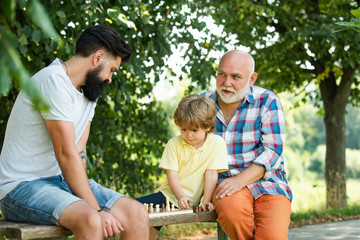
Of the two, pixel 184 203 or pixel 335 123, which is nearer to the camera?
pixel 184 203

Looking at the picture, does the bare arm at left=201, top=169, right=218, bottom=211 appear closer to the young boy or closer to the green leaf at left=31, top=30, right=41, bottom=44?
the young boy

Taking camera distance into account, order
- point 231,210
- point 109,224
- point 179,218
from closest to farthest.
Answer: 1. point 109,224
2. point 179,218
3. point 231,210

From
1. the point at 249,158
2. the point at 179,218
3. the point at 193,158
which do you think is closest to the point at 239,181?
the point at 249,158

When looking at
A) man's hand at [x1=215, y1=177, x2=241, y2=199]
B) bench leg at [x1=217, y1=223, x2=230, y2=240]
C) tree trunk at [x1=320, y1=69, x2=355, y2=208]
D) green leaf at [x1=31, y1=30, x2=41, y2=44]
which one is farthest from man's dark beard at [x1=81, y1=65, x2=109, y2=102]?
tree trunk at [x1=320, y1=69, x2=355, y2=208]

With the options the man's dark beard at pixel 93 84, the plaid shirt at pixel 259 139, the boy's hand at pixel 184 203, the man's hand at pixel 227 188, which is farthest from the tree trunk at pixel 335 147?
the man's dark beard at pixel 93 84

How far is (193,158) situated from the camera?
340cm

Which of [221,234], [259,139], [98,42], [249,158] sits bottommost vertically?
[221,234]

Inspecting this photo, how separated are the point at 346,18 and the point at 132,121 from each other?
3.65 m

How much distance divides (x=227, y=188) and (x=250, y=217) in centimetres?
24

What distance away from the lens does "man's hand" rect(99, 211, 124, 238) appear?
7.88ft

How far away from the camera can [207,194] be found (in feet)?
11.0

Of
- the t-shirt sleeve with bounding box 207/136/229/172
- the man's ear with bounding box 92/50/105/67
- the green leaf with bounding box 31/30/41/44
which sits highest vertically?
the green leaf with bounding box 31/30/41/44

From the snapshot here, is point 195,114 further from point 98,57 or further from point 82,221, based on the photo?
point 82,221

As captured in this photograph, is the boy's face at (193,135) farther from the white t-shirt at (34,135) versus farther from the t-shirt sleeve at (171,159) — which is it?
the white t-shirt at (34,135)
